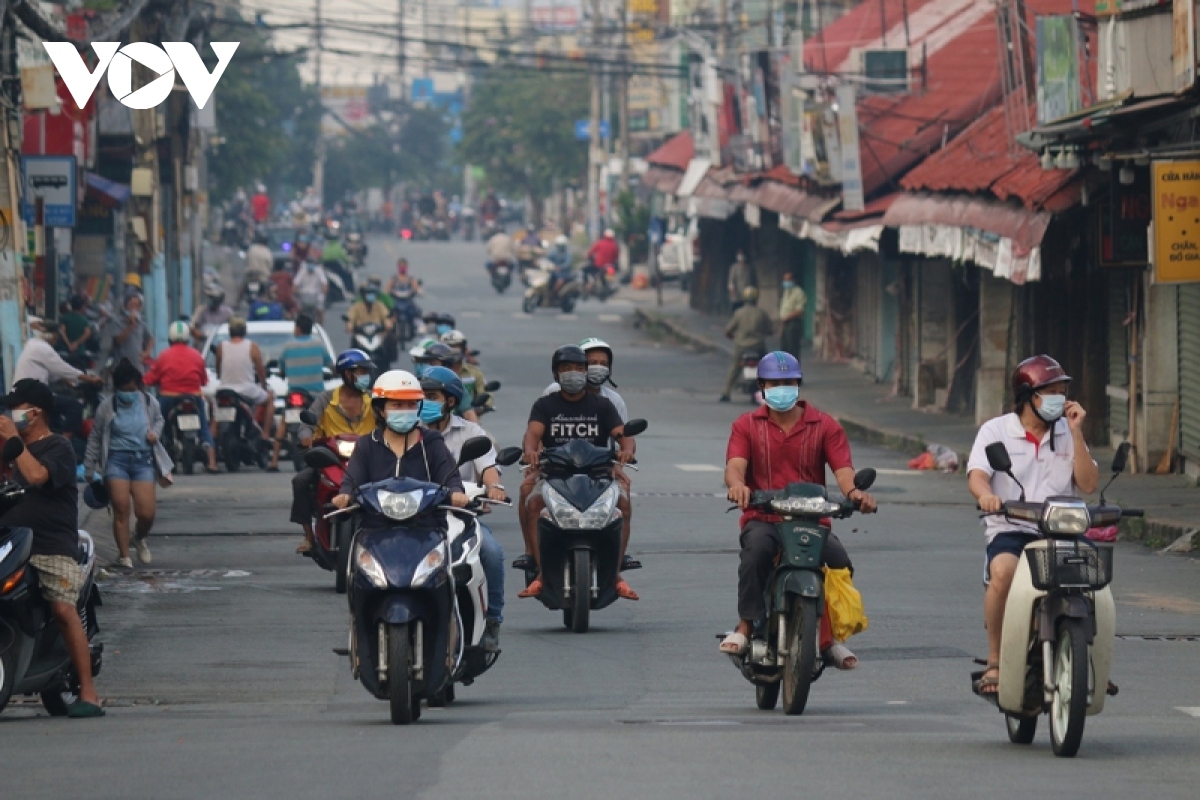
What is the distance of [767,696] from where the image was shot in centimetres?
1027

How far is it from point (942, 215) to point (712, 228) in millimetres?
29639

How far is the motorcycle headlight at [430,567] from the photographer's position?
9453 millimetres

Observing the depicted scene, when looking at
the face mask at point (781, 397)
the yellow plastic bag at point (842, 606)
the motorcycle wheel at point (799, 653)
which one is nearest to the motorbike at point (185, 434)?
the face mask at point (781, 397)

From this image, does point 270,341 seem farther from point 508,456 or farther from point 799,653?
point 799,653

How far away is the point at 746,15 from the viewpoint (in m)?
58.3

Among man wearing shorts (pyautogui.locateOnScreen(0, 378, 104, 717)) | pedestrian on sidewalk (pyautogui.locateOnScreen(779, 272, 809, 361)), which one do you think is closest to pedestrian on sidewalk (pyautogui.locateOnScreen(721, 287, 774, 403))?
pedestrian on sidewalk (pyautogui.locateOnScreen(779, 272, 809, 361))

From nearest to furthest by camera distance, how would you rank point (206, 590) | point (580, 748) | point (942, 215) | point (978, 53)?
point (580, 748) → point (206, 590) → point (942, 215) → point (978, 53)

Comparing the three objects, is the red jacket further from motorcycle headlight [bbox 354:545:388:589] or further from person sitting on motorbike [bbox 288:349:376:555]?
motorcycle headlight [bbox 354:545:388:589]

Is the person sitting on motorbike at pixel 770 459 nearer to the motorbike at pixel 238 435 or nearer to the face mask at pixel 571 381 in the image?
the face mask at pixel 571 381

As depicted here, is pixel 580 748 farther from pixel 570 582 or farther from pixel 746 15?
pixel 746 15

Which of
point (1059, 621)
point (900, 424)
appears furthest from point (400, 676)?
point (900, 424)

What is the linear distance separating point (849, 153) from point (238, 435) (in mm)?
12499

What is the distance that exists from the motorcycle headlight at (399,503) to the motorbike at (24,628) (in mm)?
1655

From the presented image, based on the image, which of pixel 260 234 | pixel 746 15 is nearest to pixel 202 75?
pixel 746 15
